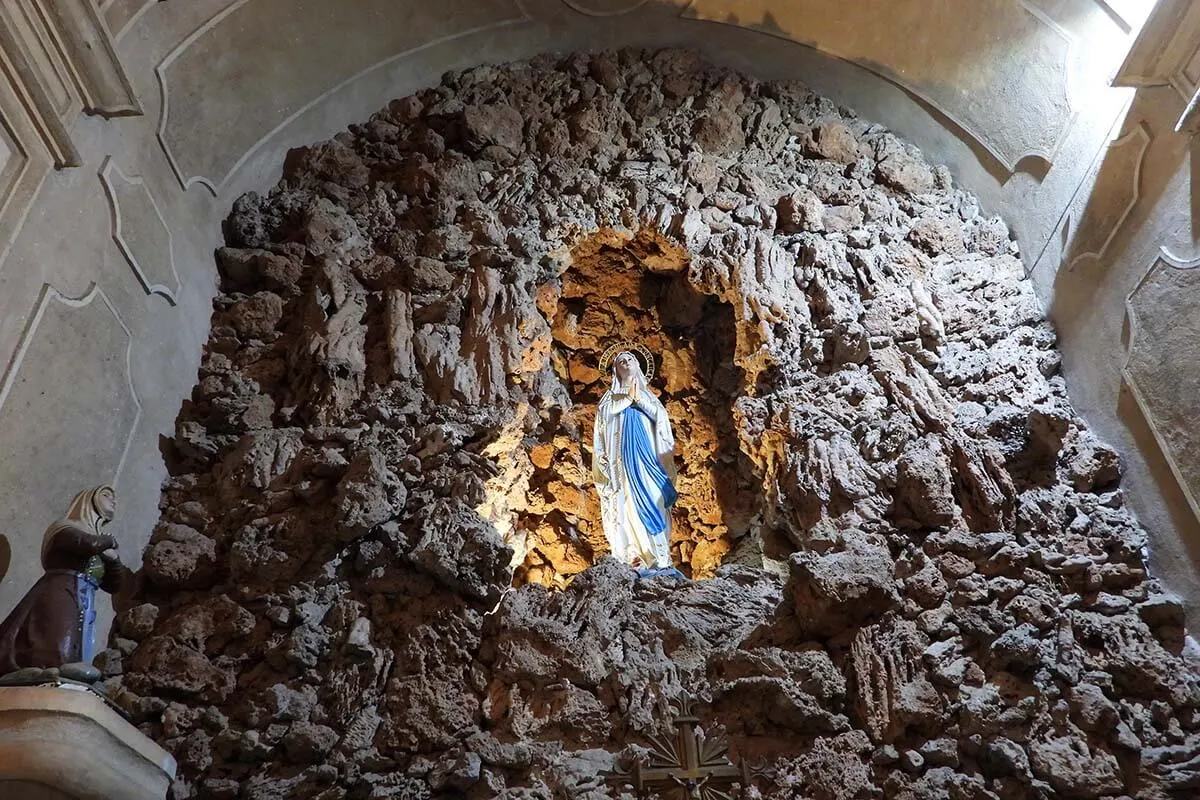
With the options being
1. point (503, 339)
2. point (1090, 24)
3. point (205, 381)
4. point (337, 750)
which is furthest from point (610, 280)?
point (337, 750)

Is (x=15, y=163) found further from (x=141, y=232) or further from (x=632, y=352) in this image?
(x=632, y=352)

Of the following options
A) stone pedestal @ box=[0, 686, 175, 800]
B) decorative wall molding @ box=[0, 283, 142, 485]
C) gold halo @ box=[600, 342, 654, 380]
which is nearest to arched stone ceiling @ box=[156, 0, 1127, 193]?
decorative wall molding @ box=[0, 283, 142, 485]

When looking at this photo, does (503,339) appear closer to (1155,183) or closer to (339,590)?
(339,590)

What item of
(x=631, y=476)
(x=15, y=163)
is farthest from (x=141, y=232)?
(x=631, y=476)

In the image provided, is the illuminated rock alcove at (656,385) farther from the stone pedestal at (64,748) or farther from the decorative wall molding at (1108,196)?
the stone pedestal at (64,748)

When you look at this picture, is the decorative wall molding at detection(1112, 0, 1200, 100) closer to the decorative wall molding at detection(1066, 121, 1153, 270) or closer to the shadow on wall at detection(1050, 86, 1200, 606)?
the shadow on wall at detection(1050, 86, 1200, 606)

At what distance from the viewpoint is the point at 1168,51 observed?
4.39 meters

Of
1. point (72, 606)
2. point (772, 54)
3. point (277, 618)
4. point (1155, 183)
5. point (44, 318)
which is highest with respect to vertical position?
point (772, 54)

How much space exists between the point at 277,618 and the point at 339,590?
0.28m

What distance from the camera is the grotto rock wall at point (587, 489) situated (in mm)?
3807

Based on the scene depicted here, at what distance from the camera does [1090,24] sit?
5.13 metres

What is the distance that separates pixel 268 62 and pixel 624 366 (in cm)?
264

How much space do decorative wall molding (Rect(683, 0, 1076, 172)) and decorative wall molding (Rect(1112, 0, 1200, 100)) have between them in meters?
0.80

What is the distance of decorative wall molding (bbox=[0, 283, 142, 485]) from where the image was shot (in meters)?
4.00
